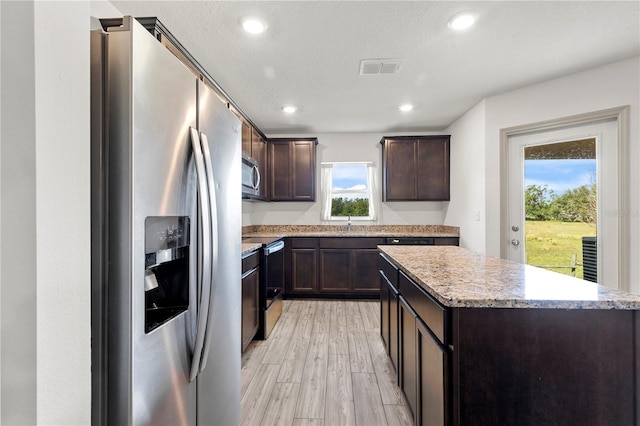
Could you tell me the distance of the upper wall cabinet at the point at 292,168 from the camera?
4391 mm

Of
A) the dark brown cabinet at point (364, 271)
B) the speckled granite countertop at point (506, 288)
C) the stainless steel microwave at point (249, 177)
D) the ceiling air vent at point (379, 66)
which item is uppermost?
the ceiling air vent at point (379, 66)

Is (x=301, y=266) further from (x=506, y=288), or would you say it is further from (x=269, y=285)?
(x=506, y=288)

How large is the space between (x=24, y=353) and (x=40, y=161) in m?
0.37

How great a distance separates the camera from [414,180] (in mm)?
4305

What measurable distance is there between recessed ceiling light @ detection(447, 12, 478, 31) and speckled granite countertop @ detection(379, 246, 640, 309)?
63.0 inches

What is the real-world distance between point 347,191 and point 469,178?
185cm

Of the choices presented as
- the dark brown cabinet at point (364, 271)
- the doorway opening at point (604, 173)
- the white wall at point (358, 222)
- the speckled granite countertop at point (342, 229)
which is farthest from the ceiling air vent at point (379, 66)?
the speckled granite countertop at point (342, 229)

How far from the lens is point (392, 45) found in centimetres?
219

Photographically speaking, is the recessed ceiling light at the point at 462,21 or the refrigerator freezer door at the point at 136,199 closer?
the refrigerator freezer door at the point at 136,199

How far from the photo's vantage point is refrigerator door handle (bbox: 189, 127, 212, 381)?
38.3 inches

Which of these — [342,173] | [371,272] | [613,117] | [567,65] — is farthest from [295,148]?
[613,117]

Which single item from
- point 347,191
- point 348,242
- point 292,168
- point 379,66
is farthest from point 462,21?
point 347,191

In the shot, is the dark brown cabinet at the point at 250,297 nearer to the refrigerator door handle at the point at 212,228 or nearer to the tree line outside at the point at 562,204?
the refrigerator door handle at the point at 212,228

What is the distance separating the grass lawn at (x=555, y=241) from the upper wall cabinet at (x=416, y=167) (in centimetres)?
140
